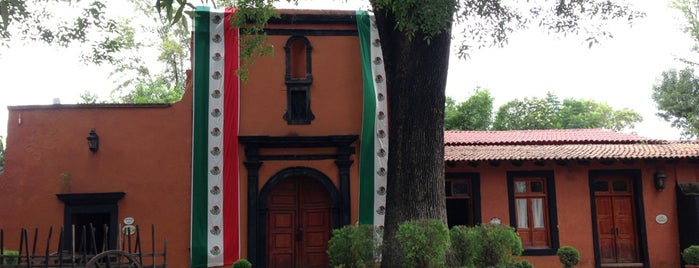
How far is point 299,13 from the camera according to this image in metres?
13.7

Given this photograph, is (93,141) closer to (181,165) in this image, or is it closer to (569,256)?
(181,165)

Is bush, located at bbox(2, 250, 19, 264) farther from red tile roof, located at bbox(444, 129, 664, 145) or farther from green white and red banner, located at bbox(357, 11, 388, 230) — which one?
red tile roof, located at bbox(444, 129, 664, 145)

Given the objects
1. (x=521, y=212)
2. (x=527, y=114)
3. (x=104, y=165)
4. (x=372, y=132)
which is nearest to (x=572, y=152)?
(x=521, y=212)

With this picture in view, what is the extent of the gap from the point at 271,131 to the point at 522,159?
567cm

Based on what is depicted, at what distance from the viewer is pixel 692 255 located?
1220 cm

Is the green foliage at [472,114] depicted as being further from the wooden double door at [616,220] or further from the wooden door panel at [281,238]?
the wooden door panel at [281,238]

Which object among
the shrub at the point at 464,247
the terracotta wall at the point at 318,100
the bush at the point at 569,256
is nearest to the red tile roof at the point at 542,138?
the terracotta wall at the point at 318,100

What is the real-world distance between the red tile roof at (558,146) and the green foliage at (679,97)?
34.9 ft

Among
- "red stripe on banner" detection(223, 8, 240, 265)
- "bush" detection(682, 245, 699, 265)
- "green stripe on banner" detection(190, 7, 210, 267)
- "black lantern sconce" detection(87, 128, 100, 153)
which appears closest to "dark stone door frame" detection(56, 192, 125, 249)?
"black lantern sconce" detection(87, 128, 100, 153)

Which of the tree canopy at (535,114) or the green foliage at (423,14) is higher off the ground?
the tree canopy at (535,114)

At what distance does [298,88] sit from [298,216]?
2.95 metres

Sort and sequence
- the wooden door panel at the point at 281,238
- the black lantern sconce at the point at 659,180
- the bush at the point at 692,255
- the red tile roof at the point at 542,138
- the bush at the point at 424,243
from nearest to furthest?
1. the bush at the point at 424,243
2. the bush at the point at 692,255
3. the wooden door panel at the point at 281,238
4. the black lantern sconce at the point at 659,180
5. the red tile roof at the point at 542,138

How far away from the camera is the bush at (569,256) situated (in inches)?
503

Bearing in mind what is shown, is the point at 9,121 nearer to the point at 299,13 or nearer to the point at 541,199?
the point at 299,13
